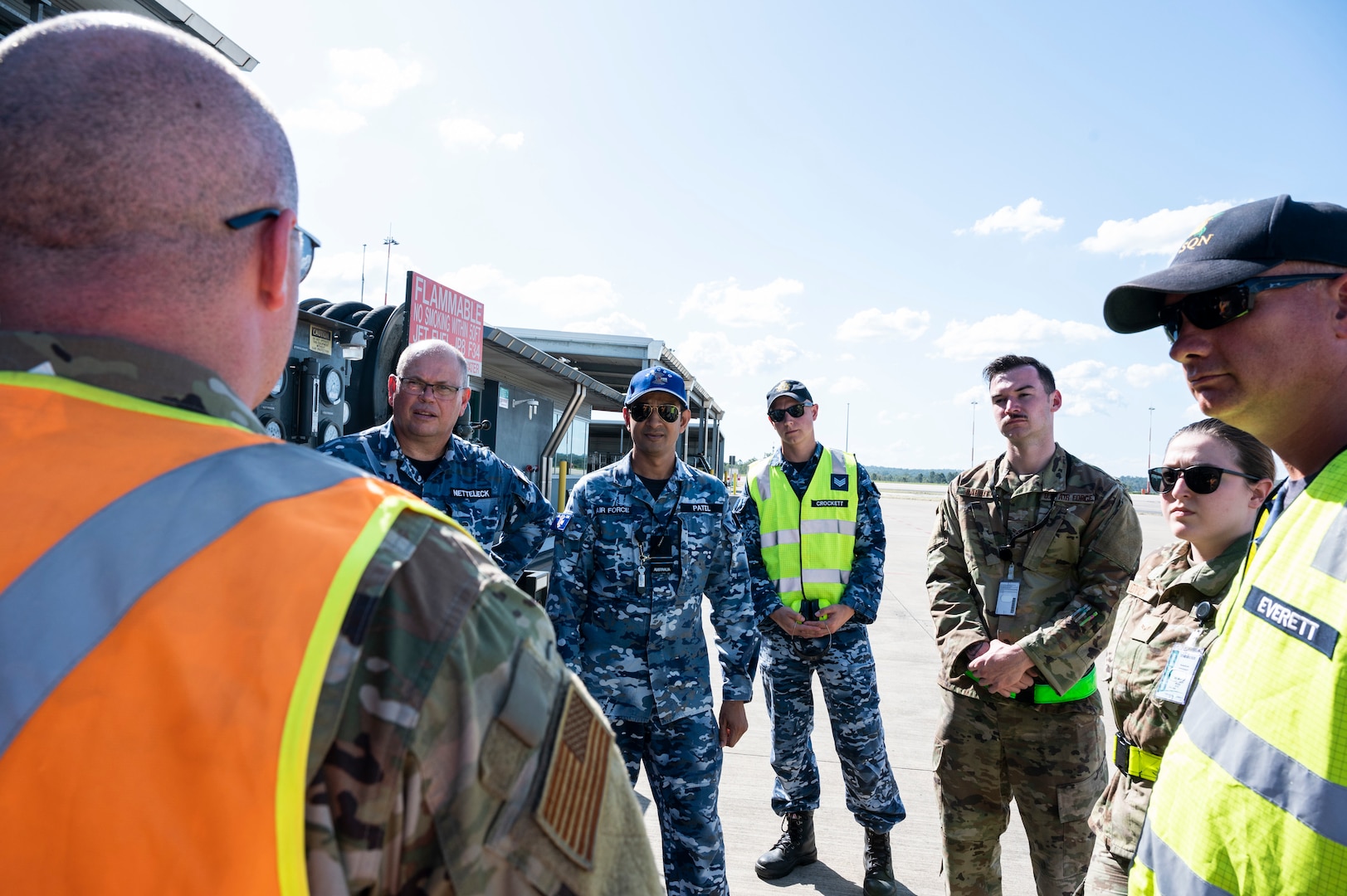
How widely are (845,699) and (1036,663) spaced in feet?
3.88

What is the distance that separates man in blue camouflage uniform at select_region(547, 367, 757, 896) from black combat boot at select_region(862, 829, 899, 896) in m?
0.83

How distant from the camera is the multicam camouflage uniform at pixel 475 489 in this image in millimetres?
3539

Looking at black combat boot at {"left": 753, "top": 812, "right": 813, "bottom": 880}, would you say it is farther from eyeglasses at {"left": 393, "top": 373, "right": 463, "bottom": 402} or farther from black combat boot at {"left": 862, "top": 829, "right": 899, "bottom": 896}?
eyeglasses at {"left": 393, "top": 373, "right": 463, "bottom": 402}

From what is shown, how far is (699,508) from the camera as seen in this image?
10.9ft

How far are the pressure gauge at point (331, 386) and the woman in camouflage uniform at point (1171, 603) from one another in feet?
18.1

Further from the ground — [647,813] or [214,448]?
[214,448]

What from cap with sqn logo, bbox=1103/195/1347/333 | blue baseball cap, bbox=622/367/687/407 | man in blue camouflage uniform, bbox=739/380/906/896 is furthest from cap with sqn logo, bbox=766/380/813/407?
cap with sqn logo, bbox=1103/195/1347/333

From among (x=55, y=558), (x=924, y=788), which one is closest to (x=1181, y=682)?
(x=55, y=558)

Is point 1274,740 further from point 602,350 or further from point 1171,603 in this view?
point 602,350

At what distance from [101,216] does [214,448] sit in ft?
1.00

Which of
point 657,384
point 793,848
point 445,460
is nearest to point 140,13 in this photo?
point 445,460

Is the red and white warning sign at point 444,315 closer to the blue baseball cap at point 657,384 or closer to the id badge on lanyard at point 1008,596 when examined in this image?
the blue baseball cap at point 657,384

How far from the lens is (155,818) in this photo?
62cm

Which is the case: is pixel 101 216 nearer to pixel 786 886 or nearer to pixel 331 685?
pixel 331 685
